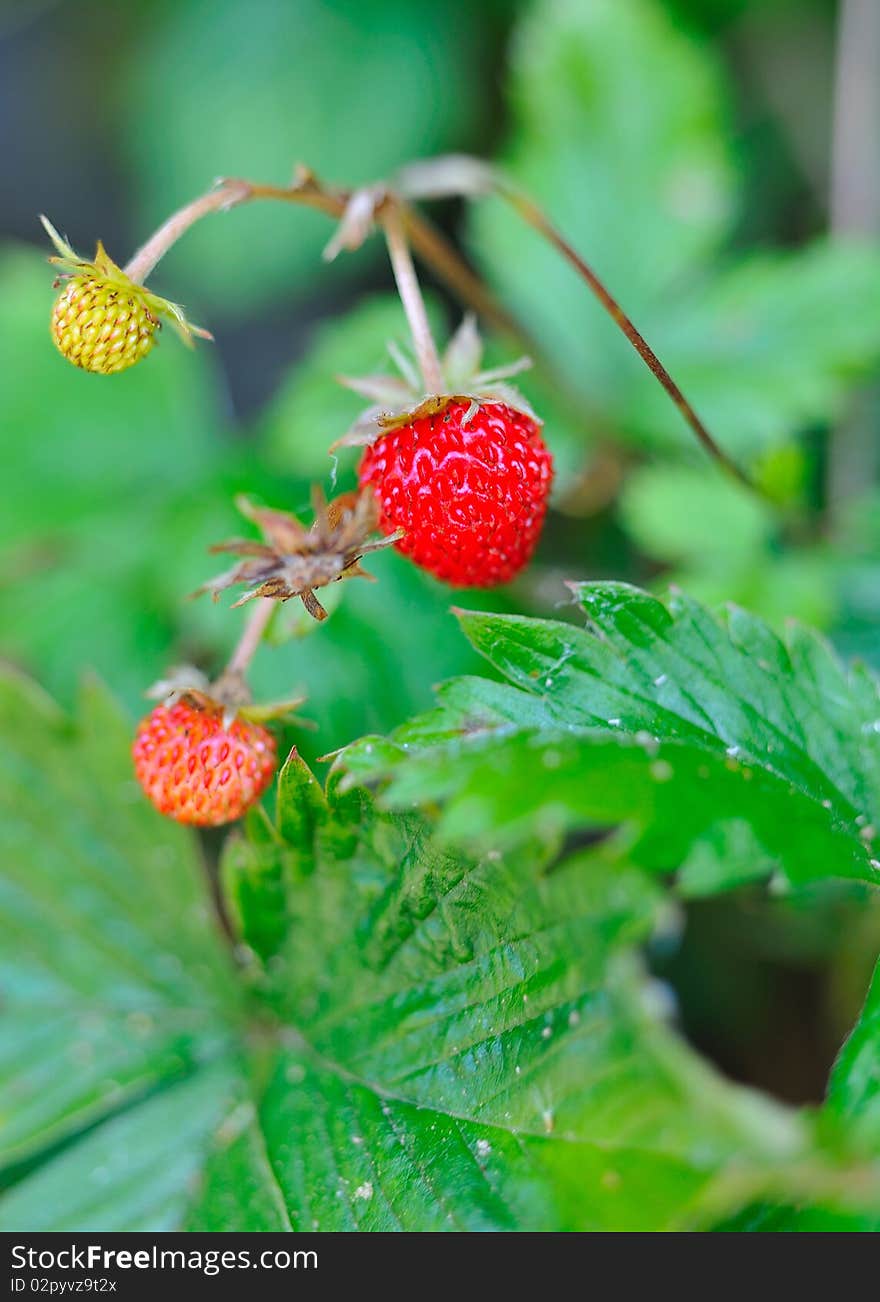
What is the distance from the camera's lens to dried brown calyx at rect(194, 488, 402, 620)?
1282mm

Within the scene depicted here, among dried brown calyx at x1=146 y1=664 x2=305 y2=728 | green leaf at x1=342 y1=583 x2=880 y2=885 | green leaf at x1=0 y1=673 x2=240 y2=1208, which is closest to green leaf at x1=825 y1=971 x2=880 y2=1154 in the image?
green leaf at x1=342 y1=583 x2=880 y2=885

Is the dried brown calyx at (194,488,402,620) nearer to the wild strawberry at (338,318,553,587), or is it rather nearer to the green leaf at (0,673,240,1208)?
the wild strawberry at (338,318,553,587)

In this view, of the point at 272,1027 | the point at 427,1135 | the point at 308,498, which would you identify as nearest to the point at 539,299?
the point at 308,498

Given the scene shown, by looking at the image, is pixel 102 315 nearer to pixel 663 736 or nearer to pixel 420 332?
pixel 420 332

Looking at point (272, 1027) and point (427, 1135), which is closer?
point (427, 1135)

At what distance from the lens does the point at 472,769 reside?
109 cm

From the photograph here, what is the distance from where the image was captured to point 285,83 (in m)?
3.35

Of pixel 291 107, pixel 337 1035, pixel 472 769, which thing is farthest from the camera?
pixel 291 107

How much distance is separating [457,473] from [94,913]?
102 centimetres

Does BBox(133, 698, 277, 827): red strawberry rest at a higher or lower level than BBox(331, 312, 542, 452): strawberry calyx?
lower

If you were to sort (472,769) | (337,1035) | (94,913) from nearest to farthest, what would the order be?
(472,769) < (337,1035) < (94,913)

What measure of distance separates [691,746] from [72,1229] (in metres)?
1.15

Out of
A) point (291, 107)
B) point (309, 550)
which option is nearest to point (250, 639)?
Result: point (309, 550)

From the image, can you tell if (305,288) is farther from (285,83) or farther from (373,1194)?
(373,1194)
